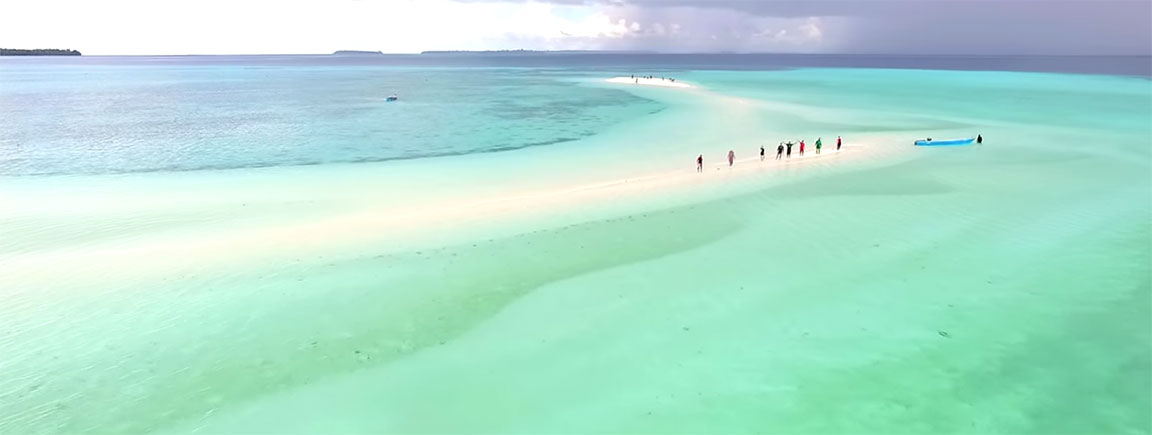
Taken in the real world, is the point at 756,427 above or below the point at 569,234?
below

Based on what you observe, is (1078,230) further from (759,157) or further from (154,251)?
(154,251)

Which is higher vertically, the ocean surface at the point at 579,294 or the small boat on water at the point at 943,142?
the small boat on water at the point at 943,142

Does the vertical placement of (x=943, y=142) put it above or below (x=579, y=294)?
above

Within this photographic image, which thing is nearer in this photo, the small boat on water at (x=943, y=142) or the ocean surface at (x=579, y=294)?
the ocean surface at (x=579, y=294)

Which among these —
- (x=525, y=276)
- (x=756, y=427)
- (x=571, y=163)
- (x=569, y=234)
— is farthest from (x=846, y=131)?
(x=756, y=427)

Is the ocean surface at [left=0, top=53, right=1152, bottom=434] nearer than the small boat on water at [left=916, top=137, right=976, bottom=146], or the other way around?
the ocean surface at [left=0, top=53, right=1152, bottom=434]

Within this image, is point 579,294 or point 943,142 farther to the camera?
point 943,142

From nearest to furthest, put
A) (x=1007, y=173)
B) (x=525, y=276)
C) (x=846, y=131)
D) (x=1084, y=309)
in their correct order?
(x=1084, y=309) → (x=525, y=276) → (x=1007, y=173) → (x=846, y=131)

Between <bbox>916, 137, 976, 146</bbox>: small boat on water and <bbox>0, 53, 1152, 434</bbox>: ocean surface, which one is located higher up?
<bbox>916, 137, 976, 146</bbox>: small boat on water
